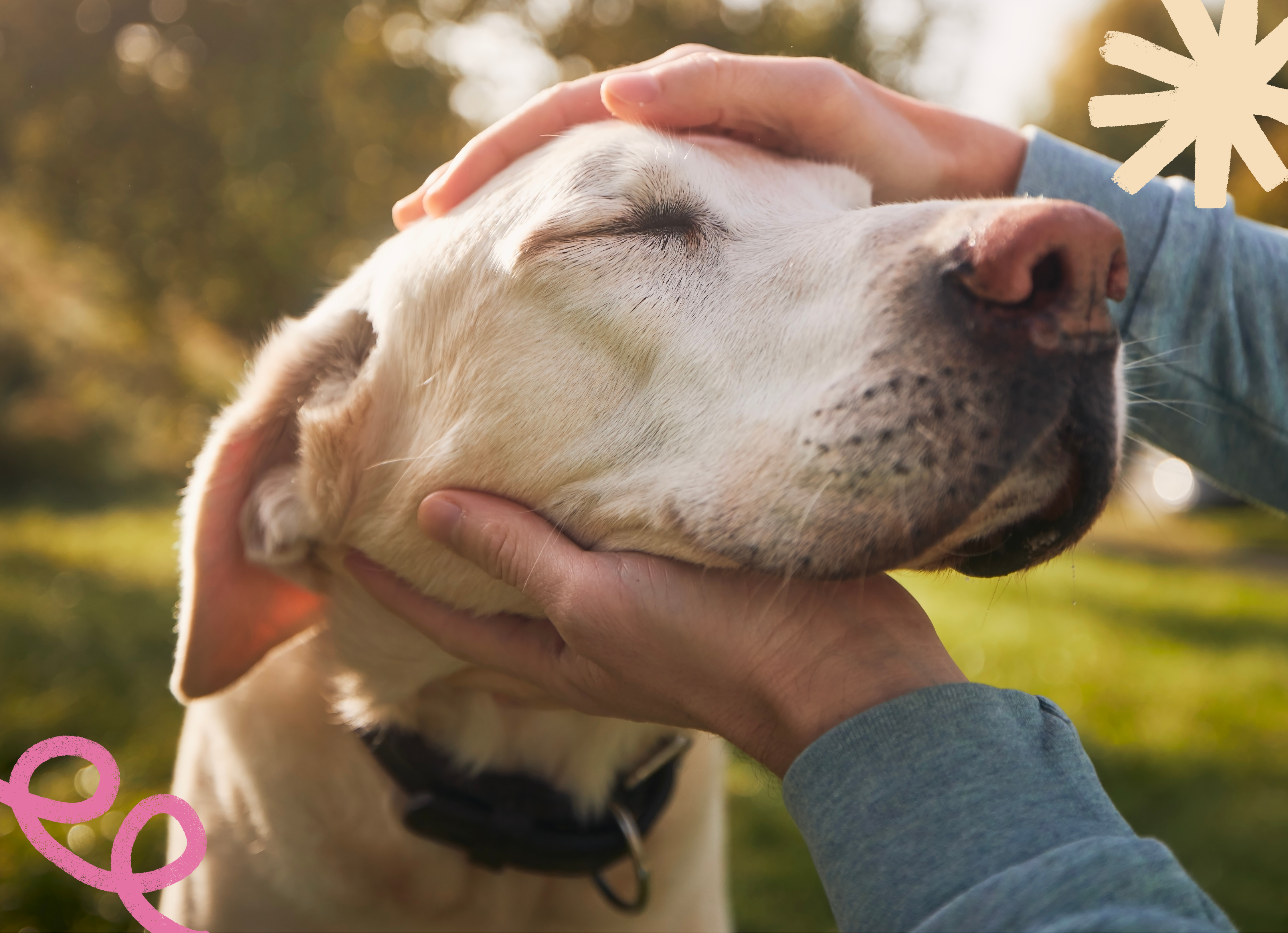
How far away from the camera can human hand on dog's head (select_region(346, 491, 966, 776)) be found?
1489 mm

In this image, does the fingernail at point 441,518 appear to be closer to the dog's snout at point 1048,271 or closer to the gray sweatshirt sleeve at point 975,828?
the gray sweatshirt sleeve at point 975,828

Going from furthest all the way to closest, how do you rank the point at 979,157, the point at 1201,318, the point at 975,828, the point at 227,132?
the point at 227,132, the point at 979,157, the point at 1201,318, the point at 975,828

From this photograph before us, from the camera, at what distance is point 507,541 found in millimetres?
1737

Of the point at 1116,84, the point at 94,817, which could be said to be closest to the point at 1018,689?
the point at 94,817

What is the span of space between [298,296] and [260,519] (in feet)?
30.5

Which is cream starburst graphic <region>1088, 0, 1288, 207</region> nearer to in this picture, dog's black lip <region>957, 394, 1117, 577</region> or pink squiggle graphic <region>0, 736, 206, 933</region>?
dog's black lip <region>957, 394, 1117, 577</region>

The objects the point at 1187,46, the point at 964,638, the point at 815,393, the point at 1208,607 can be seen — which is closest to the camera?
the point at 815,393

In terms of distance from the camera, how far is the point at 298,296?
420 inches

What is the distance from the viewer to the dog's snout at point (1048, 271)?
4.32ft

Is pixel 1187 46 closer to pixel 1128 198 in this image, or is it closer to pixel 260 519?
pixel 1128 198

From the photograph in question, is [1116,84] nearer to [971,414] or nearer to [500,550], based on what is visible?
[971,414]

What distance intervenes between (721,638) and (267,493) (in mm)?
1163

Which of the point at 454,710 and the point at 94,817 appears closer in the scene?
the point at 94,817

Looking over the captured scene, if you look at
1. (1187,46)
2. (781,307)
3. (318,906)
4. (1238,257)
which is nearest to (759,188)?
(781,307)
